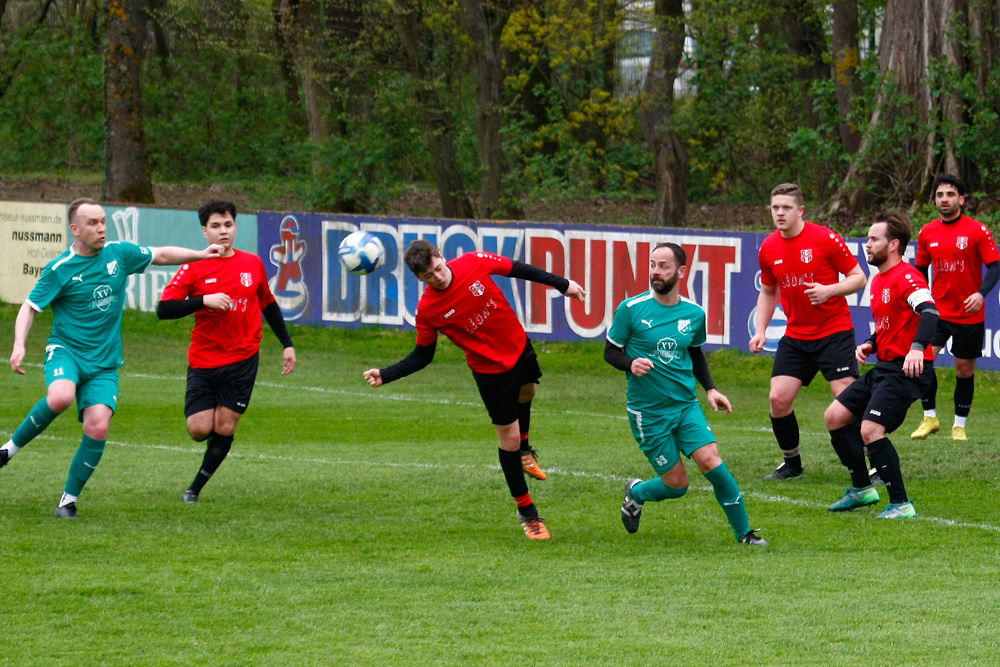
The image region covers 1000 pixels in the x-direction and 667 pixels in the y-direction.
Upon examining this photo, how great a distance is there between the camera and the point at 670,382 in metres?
7.51

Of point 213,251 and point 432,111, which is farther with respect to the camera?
point 432,111

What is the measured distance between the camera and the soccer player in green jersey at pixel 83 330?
27.3ft

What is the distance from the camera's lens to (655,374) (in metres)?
7.50

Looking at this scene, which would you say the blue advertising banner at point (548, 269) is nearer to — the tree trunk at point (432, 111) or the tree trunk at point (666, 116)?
the tree trunk at point (432, 111)

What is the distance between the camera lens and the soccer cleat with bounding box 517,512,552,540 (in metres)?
7.93

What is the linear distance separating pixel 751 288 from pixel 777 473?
7.37 metres

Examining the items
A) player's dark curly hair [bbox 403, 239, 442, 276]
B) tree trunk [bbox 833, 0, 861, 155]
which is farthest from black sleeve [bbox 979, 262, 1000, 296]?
tree trunk [bbox 833, 0, 861, 155]

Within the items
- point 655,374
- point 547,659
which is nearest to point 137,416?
point 655,374

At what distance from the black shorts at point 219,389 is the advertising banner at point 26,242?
1325cm

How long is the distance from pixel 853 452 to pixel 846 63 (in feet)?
60.4

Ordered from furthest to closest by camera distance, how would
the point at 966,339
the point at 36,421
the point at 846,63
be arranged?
the point at 846,63 < the point at 966,339 < the point at 36,421

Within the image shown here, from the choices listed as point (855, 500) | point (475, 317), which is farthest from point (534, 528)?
point (855, 500)

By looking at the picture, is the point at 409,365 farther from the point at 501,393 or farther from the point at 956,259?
the point at 956,259

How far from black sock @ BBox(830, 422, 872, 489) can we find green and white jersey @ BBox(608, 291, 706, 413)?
178 centimetres
